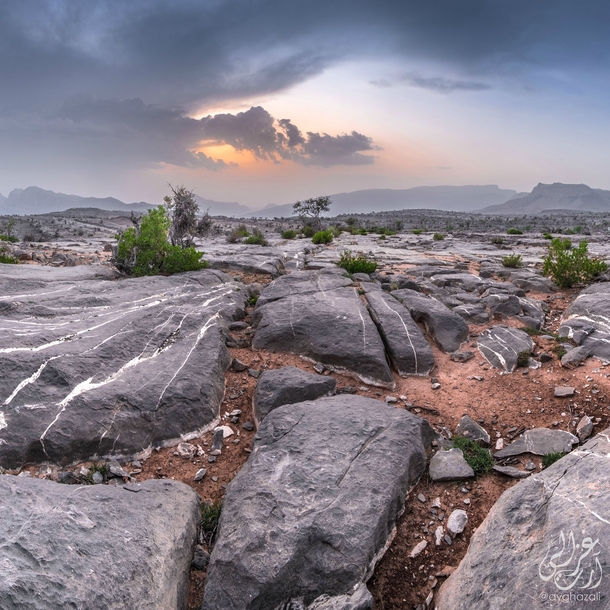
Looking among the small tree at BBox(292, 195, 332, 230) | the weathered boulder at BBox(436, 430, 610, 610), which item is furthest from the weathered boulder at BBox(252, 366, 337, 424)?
the small tree at BBox(292, 195, 332, 230)

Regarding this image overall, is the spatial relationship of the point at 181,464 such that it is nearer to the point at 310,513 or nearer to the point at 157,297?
the point at 310,513

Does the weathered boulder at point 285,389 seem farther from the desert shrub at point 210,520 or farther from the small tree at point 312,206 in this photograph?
the small tree at point 312,206

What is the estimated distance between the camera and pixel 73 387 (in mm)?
5953

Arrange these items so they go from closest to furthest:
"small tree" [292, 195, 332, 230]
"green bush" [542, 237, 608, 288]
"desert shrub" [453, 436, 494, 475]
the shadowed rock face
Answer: the shadowed rock face, "desert shrub" [453, 436, 494, 475], "green bush" [542, 237, 608, 288], "small tree" [292, 195, 332, 230]

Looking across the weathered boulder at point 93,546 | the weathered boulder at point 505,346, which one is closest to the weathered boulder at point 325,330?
the weathered boulder at point 505,346

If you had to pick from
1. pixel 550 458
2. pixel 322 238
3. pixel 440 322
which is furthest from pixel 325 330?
pixel 322 238

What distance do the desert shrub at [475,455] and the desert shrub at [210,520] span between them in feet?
11.1

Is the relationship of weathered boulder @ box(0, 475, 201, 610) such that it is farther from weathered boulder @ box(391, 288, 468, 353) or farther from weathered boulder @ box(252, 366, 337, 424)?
weathered boulder @ box(391, 288, 468, 353)

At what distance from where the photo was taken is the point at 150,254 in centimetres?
1339

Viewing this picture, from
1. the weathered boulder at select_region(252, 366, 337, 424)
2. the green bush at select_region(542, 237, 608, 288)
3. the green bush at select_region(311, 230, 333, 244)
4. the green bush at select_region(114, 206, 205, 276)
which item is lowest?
the weathered boulder at select_region(252, 366, 337, 424)

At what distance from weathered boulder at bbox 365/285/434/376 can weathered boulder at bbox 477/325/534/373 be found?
1.29m

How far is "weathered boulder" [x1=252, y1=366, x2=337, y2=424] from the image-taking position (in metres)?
6.62

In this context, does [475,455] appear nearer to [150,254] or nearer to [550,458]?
[550,458]

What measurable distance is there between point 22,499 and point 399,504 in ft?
12.7
